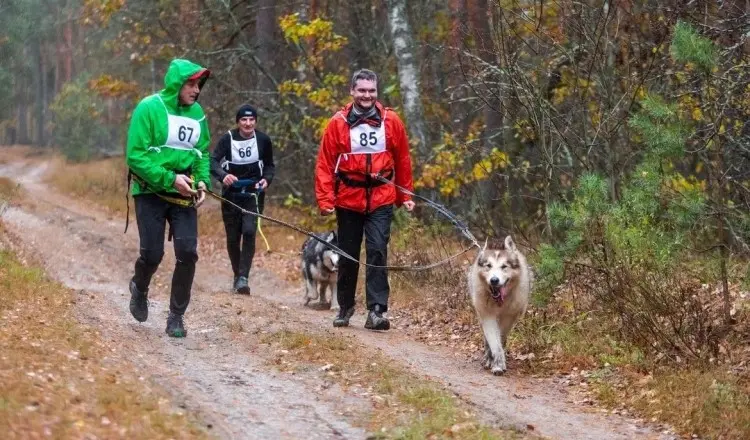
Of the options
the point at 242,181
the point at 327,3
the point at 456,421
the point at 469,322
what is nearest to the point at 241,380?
the point at 456,421

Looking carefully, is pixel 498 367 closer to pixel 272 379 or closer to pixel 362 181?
pixel 272 379

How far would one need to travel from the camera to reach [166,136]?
796cm

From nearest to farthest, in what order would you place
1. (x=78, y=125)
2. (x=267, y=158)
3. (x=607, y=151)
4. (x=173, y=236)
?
1. (x=173, y=236)
2. (x=607, y=151)
3. (x=267, y=158)
4. (x=78, y=125)

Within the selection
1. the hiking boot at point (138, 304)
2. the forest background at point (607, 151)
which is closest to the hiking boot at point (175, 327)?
the hiking boot at point (138, 304)

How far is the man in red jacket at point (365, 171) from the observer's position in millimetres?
8914

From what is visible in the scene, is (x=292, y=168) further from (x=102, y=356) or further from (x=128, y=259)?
(x=102, y=356)

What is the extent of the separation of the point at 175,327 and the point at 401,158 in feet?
8.40

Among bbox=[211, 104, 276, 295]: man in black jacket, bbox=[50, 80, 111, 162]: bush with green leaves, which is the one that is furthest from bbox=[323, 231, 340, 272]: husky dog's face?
bbox=[50, 80, 111, 162]: bush with green leaves

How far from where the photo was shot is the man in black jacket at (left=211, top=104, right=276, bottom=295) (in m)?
12.0

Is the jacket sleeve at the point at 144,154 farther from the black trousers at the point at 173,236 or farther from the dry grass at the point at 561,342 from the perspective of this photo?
the dry grass at the point at 561,342

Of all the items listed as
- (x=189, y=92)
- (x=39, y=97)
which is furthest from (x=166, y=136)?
(x=39, y=97)

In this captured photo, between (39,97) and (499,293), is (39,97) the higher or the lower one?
the higher one

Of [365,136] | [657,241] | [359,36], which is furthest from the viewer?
[359,36]

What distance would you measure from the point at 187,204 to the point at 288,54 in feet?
45.1
